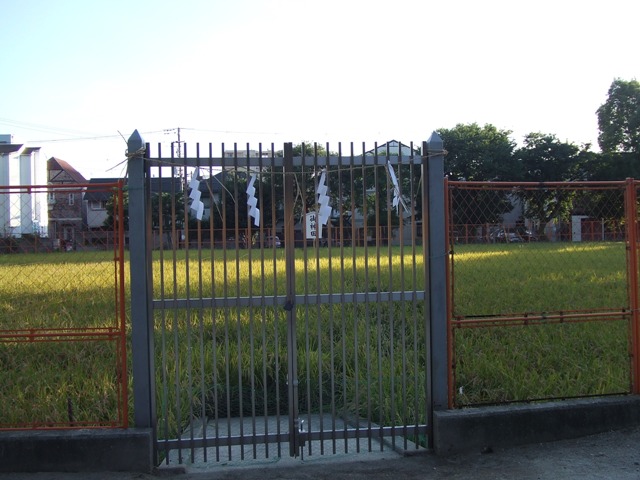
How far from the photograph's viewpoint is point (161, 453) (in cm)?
504

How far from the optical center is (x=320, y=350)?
16.0ft

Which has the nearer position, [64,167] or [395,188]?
[395,188]

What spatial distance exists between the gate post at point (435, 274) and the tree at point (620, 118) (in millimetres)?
43905

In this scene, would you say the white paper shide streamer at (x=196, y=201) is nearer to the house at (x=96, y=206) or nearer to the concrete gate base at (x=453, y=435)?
the house at (x=96, y=206)

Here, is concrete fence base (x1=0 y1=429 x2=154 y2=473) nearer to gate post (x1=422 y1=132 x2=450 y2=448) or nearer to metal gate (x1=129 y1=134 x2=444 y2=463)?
metal gate (x1=129 y1=134 x2=444 y2=463)

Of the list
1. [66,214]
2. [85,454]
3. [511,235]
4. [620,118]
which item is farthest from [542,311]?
[620,118]

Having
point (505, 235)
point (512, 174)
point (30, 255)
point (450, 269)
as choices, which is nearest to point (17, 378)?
point (30, 255)

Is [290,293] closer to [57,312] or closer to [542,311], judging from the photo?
[542,311]

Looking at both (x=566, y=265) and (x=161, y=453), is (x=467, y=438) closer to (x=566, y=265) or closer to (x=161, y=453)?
(x=161, y=453)

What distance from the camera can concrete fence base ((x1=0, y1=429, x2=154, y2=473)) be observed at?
15.2 ft

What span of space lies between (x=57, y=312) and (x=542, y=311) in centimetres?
542

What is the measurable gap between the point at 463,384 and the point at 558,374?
0.94 m

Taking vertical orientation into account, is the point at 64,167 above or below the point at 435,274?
above

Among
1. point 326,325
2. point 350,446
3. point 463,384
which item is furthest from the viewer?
point 326,325
